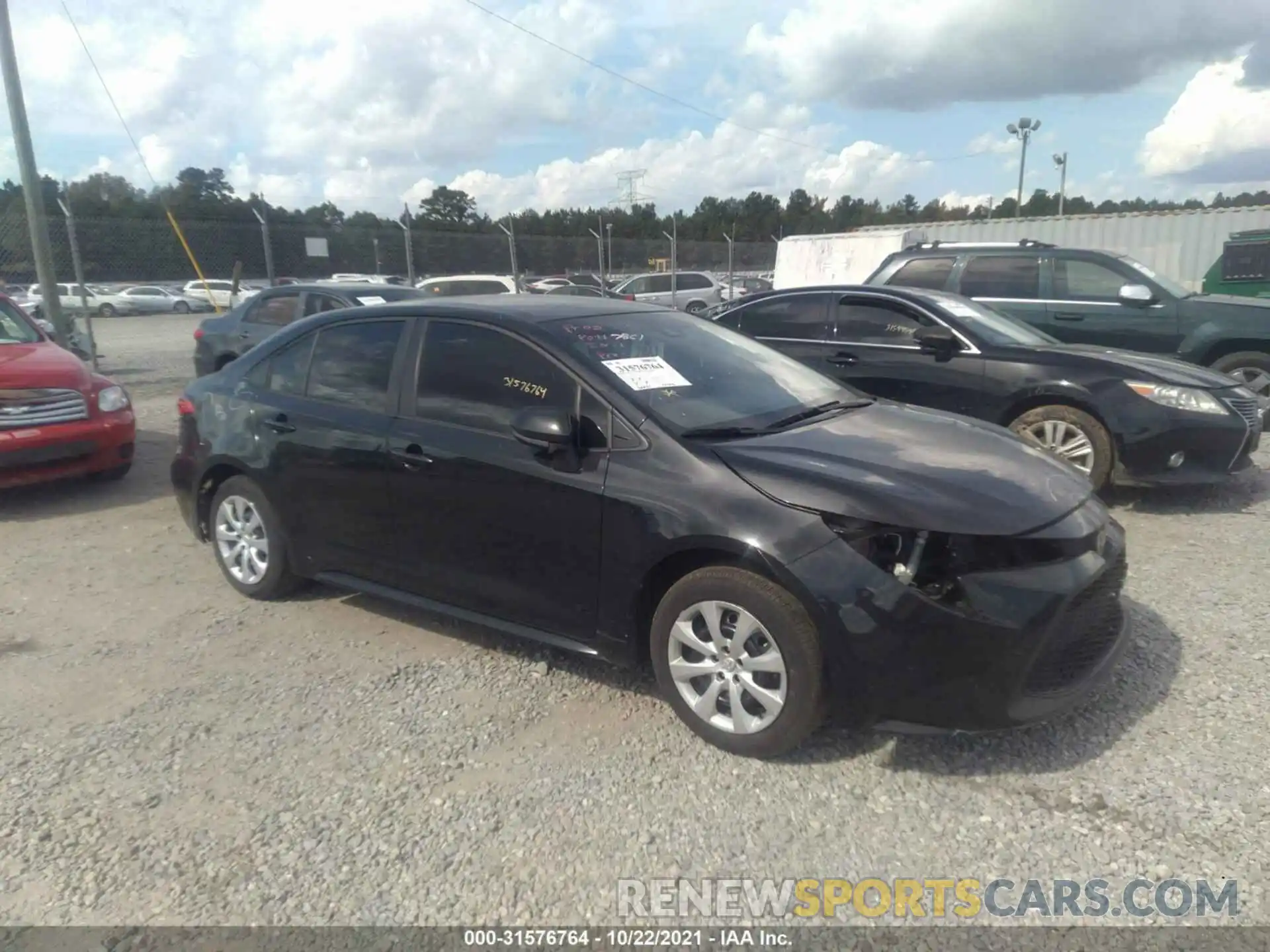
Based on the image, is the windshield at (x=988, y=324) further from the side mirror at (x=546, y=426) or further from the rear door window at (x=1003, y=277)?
the side mirror at (x=546, y=426)

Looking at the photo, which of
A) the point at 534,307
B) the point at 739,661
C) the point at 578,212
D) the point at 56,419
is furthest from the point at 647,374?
the point at 578,212

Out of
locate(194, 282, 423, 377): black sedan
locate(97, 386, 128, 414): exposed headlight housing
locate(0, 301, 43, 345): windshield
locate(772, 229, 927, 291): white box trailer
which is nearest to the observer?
locate(97, 386, 128, 414): exposed headlight housing

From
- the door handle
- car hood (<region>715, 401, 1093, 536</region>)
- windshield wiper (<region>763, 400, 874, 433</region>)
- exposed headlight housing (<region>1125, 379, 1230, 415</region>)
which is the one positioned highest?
windshield wiper (<region>763, 400, 874, 433</region>)

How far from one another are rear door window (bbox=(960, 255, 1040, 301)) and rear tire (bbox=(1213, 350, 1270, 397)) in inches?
68.0

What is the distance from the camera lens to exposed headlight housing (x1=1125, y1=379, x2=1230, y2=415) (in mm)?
5840

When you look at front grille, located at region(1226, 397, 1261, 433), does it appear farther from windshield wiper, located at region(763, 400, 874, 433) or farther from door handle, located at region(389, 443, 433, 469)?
door handle, located at region(389, 443, 433, 469)

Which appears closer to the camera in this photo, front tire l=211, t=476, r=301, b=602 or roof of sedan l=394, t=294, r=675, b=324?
roof of sedan l=394, t=294, r=675, b=324

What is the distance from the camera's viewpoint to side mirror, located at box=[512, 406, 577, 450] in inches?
134

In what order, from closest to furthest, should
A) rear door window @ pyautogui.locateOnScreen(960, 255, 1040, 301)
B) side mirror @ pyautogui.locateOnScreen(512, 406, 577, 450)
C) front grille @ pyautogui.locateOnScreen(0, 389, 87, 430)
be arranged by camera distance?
side mirror @ pyautogui.locateOnScreen(512, 406, 577, 450) < front grille @ pyautogui.locateOnScreen(0, 389, 87, 430) < rear door window @ pyautogui.locateOnScreen(960, 255, 1040, 301)

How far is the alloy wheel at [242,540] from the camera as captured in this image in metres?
4.79

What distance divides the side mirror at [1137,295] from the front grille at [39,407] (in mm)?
8713

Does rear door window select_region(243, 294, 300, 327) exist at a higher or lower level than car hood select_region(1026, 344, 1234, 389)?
higher

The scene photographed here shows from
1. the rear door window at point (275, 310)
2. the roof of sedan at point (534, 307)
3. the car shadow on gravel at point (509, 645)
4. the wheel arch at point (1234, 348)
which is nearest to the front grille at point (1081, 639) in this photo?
the car shadow on gravel at point (509, 645)

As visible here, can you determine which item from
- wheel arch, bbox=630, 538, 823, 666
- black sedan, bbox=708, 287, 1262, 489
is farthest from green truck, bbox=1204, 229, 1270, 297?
wheel arch, bbox=630, 538, 823, 666
